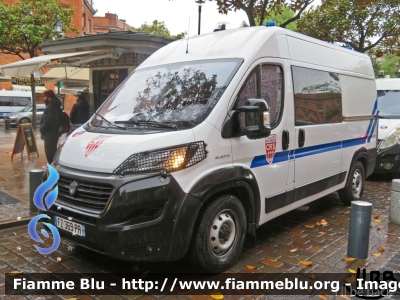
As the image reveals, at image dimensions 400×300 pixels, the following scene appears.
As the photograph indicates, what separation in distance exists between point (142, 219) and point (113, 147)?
0.73 metres

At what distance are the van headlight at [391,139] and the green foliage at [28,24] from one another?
1948 cm

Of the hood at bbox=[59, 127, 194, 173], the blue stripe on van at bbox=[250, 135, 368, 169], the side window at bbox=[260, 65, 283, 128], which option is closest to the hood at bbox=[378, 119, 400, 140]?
the blue stripe on van at bbox=[250, 135, 368, 169]

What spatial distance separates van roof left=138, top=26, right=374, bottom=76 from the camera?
14.4ft

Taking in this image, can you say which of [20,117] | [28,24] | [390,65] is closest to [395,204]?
[28,24]

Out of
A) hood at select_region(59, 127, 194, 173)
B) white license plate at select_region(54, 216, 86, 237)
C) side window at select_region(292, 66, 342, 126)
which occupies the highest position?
side window at select_region(292, 66, 342, 126)

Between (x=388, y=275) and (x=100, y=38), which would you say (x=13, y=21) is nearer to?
(x=100, y=38)

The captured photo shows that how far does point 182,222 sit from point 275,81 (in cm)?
219

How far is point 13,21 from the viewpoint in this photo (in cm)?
2202

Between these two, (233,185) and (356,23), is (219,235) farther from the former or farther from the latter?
(356,23)

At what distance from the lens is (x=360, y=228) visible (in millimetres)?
4410

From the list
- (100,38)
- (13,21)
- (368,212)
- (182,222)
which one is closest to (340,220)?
(368,212)

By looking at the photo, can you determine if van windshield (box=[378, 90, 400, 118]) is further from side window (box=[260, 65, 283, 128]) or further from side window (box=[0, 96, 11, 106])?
side window (box=[0, 96, 11, 106])

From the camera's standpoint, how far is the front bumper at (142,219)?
335cm

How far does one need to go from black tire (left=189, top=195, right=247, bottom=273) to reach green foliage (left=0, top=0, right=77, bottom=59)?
2131 cm
